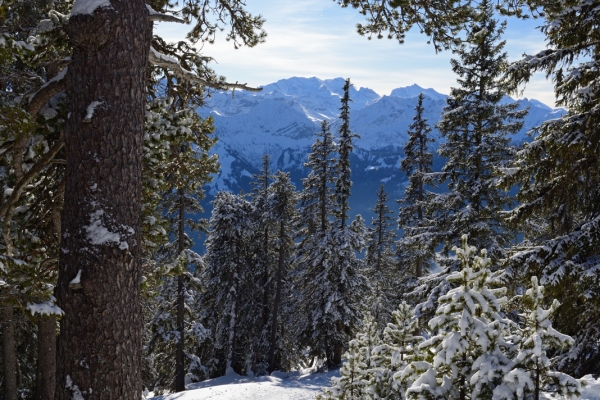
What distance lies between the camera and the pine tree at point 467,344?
371cm

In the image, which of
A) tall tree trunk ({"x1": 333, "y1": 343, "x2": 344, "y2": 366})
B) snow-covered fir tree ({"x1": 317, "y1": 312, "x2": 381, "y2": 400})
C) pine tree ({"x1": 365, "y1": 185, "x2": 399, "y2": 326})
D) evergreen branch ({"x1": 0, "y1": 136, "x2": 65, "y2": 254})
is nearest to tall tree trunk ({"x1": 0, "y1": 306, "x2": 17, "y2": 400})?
evergreen branch ({"x1": 0, "y1": 136, "x2": 65, "y2": 254})

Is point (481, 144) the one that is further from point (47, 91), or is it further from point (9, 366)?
point (9, 366)

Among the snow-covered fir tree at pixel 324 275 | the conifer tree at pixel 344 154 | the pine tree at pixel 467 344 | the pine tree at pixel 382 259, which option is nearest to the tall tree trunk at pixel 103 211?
the pine tree at pixel 467 344

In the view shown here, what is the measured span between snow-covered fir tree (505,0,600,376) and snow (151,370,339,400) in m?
12.3

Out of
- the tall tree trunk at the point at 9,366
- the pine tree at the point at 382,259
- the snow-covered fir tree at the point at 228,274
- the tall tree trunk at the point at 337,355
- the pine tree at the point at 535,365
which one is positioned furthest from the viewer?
the pine tree at the point at 382,259

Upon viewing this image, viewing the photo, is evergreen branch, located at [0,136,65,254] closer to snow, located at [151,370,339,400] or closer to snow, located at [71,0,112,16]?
snow, located at [71,0,112,16]

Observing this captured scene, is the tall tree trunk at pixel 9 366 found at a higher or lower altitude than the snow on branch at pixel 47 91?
lower

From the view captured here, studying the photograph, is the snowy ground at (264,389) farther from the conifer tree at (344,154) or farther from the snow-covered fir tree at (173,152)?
the snow-covered fir tree at (173,152)

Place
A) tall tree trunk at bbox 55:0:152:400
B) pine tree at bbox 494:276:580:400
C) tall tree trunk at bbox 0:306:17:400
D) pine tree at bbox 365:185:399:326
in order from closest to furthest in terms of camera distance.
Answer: tall tree trunk at bbox 55:0:152:400
pine tree at bbox 494:276:580:400
tall tree trunk at bbox 0:306:17:400
pine tree at bbox 365:185:399:326

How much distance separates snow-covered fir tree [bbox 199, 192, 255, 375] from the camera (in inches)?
1101

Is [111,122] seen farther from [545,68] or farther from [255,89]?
[545,68]

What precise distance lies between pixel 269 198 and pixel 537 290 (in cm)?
2440

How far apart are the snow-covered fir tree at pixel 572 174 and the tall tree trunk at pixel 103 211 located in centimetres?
695

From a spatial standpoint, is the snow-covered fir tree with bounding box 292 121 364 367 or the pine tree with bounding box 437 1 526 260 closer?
the pine tree with bounding box 437 1 526 260
